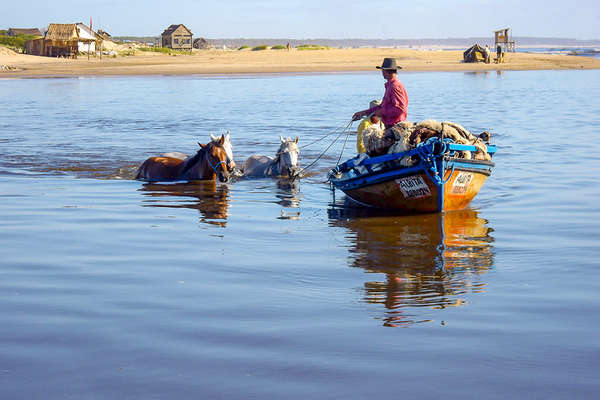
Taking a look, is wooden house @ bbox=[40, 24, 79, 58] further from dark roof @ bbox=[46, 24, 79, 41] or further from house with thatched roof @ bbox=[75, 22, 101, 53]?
house with thatched roof @ bbox=[75, 22, 101, 53]

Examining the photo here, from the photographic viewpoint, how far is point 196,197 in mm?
13242

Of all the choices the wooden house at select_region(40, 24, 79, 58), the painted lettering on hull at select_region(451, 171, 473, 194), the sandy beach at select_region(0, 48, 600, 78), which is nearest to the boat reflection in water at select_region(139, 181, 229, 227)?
the painted lettering on hull at select_region(451, 171, 473, 194)

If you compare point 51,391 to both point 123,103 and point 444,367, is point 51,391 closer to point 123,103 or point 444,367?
point 444,367

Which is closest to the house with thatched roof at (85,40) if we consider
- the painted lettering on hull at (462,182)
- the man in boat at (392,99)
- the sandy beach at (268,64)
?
the sandy beach at (268,64)

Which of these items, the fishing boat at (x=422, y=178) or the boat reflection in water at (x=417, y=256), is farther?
the fishing boat at (x=422, y=178)

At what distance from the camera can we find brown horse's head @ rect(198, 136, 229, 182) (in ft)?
45.3

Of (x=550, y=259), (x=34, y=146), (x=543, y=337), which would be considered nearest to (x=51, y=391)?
(x=543, y=337)

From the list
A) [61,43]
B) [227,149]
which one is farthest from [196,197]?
[61,43]

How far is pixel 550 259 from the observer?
8.28m

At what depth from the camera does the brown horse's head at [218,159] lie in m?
13.8

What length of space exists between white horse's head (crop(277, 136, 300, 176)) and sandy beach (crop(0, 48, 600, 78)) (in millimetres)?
44886

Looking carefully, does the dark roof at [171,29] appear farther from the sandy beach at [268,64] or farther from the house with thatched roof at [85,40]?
the sandy beach at [268,64]

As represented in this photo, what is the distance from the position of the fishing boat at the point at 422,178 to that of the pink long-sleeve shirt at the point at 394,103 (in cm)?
82

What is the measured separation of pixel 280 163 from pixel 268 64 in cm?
5505
